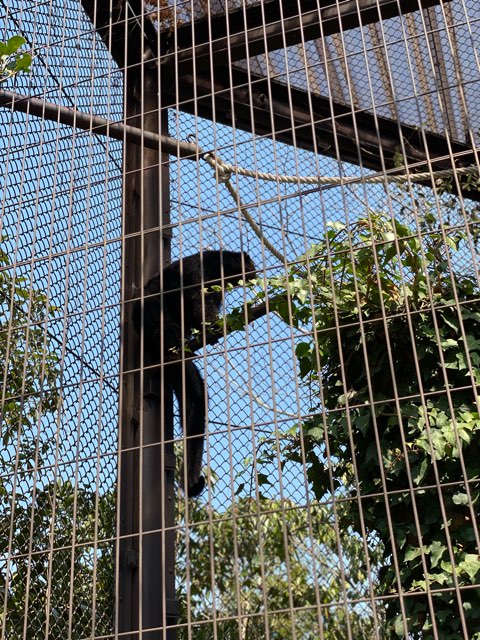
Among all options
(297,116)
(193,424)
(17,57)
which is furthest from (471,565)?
(297,116)

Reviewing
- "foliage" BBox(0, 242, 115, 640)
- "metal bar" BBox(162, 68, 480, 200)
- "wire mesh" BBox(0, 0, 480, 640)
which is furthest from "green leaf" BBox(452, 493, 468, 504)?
"metal bar" BBox(162, 68, 480, 200)

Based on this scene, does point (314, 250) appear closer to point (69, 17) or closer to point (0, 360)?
point (0, 360)

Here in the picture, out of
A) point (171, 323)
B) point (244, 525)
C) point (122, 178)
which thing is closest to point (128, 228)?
point (122, 178)

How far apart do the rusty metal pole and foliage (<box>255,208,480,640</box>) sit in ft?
1.55

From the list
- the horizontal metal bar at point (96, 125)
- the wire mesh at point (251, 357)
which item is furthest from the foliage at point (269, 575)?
the horizontal metal bar at point (96, 125)

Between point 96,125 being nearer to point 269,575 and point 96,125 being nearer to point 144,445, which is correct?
point 144,445

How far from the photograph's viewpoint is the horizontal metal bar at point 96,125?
119 inches

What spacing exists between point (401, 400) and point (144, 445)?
0.85 meters

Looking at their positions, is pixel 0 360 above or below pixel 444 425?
above

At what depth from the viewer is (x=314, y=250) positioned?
2.77 m

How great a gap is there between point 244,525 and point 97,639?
4.14 ft

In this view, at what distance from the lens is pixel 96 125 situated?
10.3 feet

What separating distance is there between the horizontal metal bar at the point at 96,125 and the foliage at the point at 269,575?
1.22 meters

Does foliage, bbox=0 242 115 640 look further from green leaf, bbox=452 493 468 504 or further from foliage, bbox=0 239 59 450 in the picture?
green leaf, bbox=452 493 468 504
